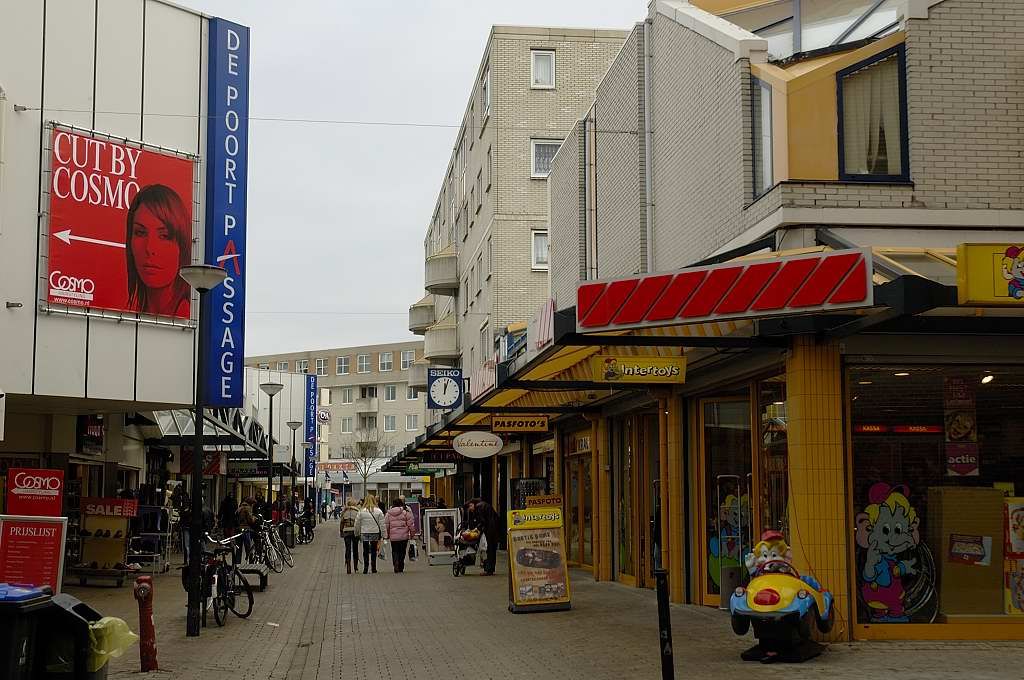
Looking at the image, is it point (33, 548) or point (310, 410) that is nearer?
point (33, 548)

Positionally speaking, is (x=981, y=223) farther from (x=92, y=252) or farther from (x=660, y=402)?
(x=92, y=252)

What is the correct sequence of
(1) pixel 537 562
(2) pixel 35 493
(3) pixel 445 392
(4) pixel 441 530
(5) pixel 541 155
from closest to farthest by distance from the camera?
(2) pixel 35 493 < (1) pixel 537 562 < (4) pixel 441 530 < (3) pixel 445 392 < (5) pixel 541 155

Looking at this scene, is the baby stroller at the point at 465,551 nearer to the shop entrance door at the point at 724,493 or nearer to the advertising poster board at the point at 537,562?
the advertising poster board at the point at 537,562

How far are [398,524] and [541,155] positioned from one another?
17088mm

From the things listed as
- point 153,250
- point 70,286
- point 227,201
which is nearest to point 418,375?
point 227,201

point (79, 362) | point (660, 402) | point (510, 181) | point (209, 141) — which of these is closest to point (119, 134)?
point (209, 141)

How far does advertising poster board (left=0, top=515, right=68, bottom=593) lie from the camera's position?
1406cm

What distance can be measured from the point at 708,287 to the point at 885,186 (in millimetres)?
2565

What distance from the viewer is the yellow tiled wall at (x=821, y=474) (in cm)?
1251

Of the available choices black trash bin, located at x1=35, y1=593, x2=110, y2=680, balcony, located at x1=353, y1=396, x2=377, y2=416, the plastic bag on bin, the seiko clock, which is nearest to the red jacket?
the seiko clock

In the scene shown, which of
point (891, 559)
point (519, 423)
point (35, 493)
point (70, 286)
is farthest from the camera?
point (519, 423)

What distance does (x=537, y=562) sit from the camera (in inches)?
683

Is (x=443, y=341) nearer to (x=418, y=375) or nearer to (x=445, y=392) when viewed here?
(x=418, y=375)

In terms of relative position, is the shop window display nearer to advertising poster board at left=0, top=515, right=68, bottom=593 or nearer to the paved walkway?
the paved walkway
